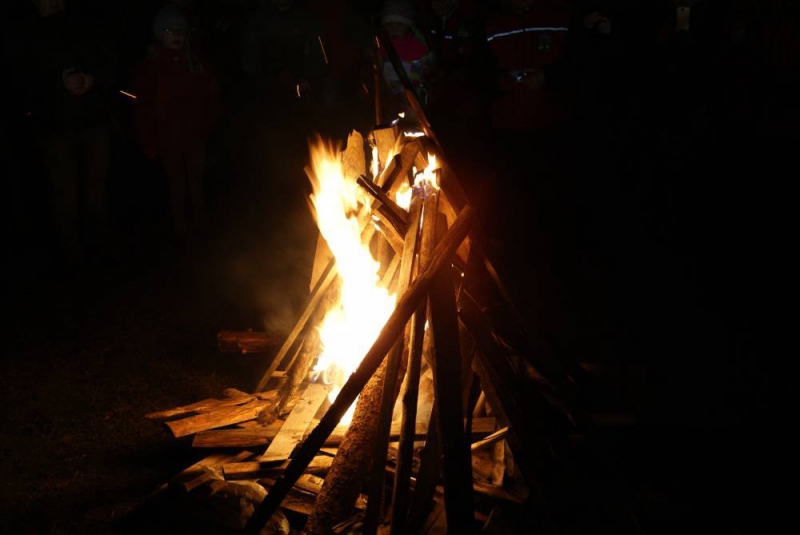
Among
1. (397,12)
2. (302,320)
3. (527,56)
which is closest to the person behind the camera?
(302,320)

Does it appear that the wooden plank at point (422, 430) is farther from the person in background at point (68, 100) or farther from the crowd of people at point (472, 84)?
the person in background at point (68, 100)

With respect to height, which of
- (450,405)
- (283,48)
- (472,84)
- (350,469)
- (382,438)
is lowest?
(350,469)

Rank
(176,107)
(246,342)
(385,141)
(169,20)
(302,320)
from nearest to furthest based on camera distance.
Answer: (385,141), (302,320), (246,342), (169,20), (176,107)

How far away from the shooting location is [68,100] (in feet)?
20.6

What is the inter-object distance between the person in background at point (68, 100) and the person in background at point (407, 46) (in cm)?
326

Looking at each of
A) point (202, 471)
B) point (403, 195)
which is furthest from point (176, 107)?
point (202, 471)

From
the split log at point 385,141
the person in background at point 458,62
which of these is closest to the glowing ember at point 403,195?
the split log at point 385,141

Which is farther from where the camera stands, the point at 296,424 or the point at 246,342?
the point at 246,342

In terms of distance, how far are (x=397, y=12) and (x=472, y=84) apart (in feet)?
4.41

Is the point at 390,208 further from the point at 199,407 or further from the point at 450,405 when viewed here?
the point at 199,407

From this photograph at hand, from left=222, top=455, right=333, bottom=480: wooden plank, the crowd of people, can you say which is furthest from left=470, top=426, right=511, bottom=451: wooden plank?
the crowd of people

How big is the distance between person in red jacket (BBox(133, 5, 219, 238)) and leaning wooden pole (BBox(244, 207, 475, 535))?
5414 millimetres

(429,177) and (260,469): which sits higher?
(429,177)

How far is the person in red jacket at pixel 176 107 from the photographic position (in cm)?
687
